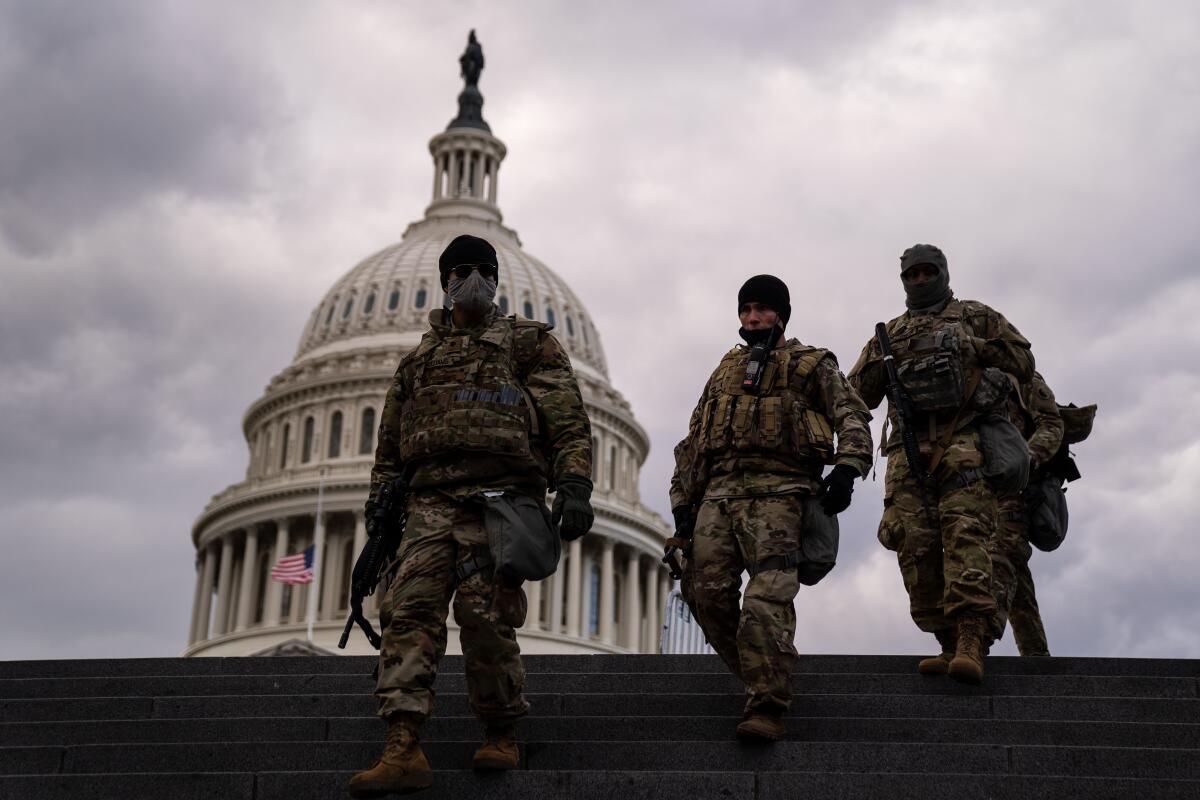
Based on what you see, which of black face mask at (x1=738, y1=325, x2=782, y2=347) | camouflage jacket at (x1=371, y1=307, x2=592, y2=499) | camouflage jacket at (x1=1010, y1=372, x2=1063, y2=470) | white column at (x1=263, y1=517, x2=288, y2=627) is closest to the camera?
camouflage jacket at (x1=371, y1=307, x2=592, y2=499)

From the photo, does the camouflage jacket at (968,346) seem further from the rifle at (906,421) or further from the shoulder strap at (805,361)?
the shoulder strap at (805,361)

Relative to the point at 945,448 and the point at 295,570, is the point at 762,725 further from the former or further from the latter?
the point at 295,570

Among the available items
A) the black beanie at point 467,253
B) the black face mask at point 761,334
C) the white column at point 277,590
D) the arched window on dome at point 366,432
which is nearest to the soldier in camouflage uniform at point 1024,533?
the black face mask at point 761,334

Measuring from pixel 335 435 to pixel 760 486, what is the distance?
67.5 metres

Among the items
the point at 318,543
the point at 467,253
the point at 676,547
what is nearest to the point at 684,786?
the point at 676,547

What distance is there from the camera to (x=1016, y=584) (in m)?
12.3

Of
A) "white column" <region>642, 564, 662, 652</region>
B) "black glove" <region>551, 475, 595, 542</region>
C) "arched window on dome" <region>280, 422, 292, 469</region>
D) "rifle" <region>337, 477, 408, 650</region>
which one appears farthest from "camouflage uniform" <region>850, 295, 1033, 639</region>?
"arched window on dome" <region>280, 422, 292, 469</region>

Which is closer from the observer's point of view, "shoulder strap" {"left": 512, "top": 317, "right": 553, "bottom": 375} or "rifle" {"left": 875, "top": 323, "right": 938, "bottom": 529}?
"shoulder strap" {"left": 512, "top": 317, "right": 553, "bottom": 375}

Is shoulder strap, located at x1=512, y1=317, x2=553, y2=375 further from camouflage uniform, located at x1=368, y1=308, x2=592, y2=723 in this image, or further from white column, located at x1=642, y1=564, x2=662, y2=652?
white column, located at x1=642, y1=564, x2=662, y2=652

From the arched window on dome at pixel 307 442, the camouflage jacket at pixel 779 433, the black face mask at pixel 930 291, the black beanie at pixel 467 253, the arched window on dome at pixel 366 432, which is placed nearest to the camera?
the black beanie at pixel 467 253

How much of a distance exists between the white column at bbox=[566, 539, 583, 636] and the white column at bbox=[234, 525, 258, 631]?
14.2 meters

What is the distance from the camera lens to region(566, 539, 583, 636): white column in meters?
72.8

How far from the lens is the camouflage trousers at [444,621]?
26.6 feet

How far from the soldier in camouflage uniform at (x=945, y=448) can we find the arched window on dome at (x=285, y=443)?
2645 inches
